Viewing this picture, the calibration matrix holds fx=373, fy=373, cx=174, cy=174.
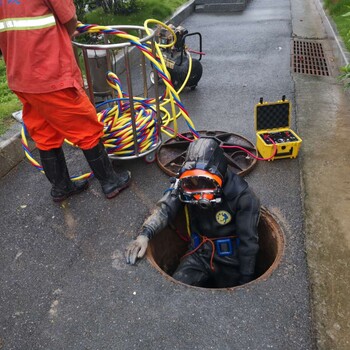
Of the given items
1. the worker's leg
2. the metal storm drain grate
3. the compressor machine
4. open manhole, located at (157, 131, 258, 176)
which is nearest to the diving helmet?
the worker's leg

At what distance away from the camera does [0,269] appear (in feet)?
9.40

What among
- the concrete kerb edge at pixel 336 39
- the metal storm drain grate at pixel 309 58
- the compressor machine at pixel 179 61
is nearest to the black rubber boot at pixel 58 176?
the compressor machine at pixel 179 61

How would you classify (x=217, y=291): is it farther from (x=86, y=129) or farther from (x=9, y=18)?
(x=9, y=18)

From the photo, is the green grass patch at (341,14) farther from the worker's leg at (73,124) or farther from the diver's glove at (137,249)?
the diver's glove at (137,249)

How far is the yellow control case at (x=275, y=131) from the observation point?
3916 millimetres

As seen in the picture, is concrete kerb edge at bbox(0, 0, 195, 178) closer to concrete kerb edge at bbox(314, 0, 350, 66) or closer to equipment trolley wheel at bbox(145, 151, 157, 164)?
equipment trolley wheel at bbox(145, 151, 157, 164)

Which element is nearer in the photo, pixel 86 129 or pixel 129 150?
pixel 86 129

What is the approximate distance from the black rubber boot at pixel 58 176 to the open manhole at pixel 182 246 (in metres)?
1.01

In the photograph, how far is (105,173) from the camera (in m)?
3.50

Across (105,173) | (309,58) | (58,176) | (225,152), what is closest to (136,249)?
(105,173)

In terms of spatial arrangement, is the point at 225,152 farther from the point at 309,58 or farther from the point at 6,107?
the point at 309,58

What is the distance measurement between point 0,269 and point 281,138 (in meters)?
2.98

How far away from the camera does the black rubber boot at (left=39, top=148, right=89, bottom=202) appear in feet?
11.0

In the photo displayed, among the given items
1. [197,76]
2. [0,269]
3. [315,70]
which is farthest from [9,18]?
[315,70]
